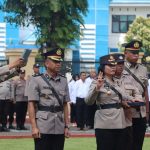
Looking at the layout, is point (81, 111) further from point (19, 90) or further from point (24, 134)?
point (24, 134)

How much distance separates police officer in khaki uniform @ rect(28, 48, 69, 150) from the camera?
695 cm

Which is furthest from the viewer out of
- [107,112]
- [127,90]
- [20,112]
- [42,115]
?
[20,112]

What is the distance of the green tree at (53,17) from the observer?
19891mm

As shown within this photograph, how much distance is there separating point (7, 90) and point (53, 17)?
5.88m

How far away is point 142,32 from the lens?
42562 mm

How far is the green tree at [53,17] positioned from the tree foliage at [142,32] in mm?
21811

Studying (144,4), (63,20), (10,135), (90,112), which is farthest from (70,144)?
(144,4)

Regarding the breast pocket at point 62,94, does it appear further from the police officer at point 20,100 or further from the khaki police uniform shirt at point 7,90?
the police officer at point 20,100

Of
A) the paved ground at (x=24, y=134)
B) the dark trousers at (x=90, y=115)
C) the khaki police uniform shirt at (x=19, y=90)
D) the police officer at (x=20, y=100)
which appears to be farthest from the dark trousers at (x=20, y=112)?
the dark trousers at (x=90, y=115)

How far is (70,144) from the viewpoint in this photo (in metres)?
12.5

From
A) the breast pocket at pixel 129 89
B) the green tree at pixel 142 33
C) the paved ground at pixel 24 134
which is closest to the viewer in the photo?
the breast pocket at pixel 129 89

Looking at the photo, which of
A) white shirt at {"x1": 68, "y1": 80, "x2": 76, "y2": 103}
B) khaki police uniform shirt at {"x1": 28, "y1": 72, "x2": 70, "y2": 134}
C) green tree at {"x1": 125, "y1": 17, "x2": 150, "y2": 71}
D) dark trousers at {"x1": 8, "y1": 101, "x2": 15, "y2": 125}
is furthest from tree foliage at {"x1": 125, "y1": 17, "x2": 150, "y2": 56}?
khaki police uniform shirt at {"x1": 28, "y1": 72, "x2": 70, "y2": 134}

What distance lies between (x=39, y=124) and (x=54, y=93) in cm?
43

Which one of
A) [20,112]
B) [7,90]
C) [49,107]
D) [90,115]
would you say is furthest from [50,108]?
[90,115]
